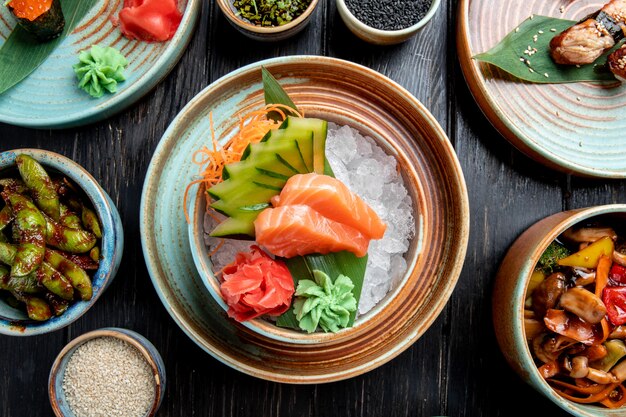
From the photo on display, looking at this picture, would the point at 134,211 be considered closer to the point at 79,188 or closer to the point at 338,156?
the point at 79,188

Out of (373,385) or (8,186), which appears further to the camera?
(373,385)

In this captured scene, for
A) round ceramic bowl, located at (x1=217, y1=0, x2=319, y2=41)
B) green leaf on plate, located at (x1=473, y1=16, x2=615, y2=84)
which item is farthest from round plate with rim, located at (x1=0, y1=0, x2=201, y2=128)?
green leaf on plate, located at (x1=473, y1=16, x2=615, y2=84)

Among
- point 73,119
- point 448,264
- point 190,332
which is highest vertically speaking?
point 73,119

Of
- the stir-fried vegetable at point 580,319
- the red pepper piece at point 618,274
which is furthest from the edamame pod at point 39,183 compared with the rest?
the red pepper piece at point 618,274

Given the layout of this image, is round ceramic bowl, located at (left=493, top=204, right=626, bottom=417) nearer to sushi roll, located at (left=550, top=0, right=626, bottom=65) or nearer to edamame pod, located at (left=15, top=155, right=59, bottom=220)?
sushi roll, located at (left=550, top=0, right=626, bottom=65)

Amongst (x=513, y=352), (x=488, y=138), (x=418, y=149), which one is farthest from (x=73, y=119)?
(x=513, y=352)

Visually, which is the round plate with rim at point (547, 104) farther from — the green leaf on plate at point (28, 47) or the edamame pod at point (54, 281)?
the edamame pod at point (54, 281)
